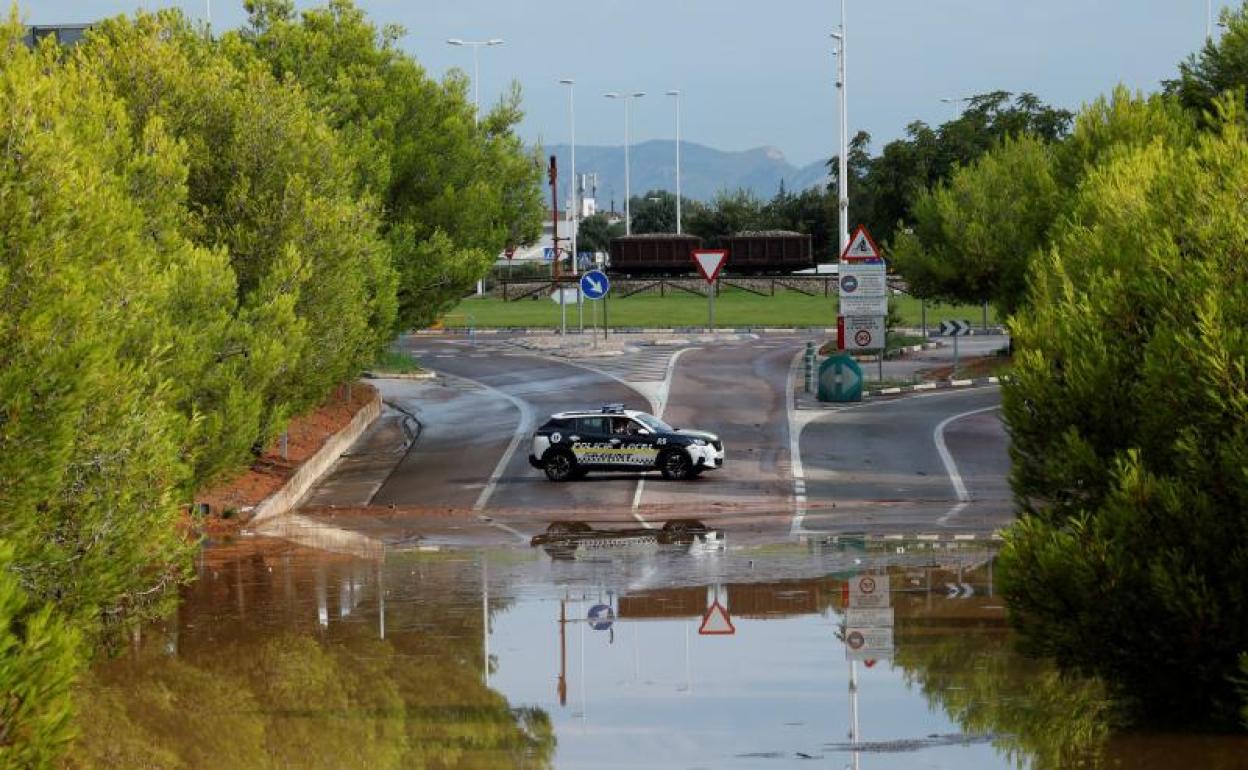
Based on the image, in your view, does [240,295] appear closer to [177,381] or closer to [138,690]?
[177,381]

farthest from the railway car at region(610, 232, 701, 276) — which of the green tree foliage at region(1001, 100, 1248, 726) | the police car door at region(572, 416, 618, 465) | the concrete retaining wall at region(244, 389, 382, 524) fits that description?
the green tree foliage at region(1001, 100, 1248, 726)

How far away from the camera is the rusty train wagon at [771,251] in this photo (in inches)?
4072

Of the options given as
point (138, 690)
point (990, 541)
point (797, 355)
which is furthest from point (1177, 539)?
point (797, 355)

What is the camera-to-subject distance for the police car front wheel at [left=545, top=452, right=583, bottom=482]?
35.9 metres

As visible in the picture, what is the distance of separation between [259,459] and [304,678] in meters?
18.3

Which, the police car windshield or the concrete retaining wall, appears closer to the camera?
the concrete retaining wall

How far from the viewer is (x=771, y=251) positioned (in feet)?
342

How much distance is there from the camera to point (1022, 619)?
1628 cm

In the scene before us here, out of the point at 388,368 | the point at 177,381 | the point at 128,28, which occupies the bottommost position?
the point at 388,368

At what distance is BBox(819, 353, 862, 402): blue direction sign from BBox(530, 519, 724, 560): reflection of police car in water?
1465cm

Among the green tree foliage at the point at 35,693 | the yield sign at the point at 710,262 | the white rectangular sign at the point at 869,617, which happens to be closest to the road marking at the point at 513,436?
the yield sign at the point at 710,262

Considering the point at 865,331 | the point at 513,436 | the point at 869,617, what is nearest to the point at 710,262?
the point at 865,331

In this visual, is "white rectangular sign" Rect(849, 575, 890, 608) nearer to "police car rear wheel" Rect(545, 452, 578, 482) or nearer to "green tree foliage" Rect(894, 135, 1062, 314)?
"police car rear wheel" Rect(545, 452, 578, 482)

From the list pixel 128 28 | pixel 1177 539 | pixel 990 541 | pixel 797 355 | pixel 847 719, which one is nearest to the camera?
pixel 1177 539
